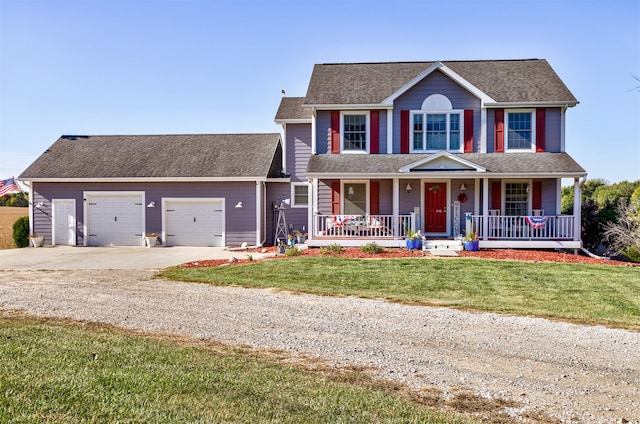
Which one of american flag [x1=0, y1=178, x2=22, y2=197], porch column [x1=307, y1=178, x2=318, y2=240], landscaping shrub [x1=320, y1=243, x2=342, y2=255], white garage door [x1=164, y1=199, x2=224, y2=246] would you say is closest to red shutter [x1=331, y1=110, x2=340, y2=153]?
porch column [x1=307, y1=178, x2=318, y2=240]

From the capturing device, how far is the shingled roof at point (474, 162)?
17.0 meters

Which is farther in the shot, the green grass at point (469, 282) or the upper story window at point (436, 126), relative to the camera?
the upper story window at point (436, 126)

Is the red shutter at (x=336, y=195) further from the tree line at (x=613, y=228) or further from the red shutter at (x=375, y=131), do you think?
the tree line at (x=613, y=228)

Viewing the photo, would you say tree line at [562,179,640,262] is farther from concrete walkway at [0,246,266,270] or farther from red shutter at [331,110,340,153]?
concrete walkway at [0,246,266,270]

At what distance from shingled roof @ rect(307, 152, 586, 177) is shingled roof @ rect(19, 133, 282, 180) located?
3.82 metres

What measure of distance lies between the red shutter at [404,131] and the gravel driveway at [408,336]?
10.7 meters

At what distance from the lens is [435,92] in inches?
752

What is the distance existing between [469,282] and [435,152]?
843cm

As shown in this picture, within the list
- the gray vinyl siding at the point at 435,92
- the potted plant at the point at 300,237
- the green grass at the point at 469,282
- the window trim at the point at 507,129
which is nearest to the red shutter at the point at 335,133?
the gray vinyl siding at the point at 435,92

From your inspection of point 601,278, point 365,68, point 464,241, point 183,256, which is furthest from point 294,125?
point 601,278

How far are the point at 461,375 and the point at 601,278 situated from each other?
8434mm

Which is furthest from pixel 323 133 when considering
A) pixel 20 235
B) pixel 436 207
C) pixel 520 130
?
pixel 20 235

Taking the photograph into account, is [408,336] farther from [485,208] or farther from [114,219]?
[114,219]

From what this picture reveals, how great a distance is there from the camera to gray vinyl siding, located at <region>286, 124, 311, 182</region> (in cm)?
2155
